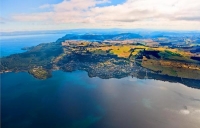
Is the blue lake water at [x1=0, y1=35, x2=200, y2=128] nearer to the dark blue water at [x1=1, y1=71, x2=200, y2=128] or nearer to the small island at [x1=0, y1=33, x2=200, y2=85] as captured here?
the dark blue water at [x1=1, y1=71, x2=200, y2=128]

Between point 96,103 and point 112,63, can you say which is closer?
point 96,103

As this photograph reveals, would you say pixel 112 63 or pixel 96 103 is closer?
pixel 96 103

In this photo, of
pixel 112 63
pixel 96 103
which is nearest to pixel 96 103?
pixel 96 103

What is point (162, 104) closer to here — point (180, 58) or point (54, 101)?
point (54, 101)

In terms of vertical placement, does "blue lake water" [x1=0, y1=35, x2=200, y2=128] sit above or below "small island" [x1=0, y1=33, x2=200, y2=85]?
below

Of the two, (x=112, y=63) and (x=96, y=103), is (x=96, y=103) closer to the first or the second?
(x=96, y=103)

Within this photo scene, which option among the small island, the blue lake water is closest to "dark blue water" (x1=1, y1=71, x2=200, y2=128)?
the blue lake water

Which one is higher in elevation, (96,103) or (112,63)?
(112,63)

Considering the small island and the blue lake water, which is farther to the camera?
the small island
